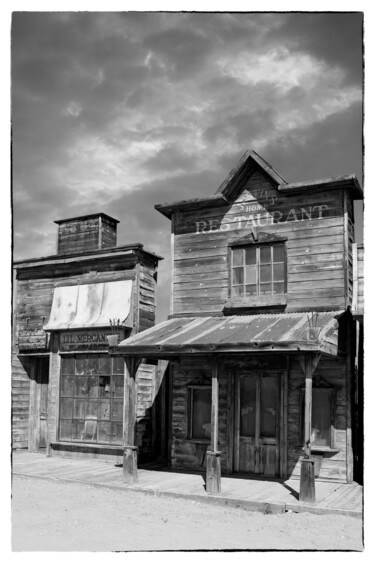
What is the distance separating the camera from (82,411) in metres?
16.9

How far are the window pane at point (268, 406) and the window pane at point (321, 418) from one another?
892mm

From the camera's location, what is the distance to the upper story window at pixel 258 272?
14352mm

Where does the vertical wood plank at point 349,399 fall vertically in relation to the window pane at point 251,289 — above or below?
below

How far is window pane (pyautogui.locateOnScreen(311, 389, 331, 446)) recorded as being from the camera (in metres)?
13.6

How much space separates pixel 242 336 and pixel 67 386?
6814 mm

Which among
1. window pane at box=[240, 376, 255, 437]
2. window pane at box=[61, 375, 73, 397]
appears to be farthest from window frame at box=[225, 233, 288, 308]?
window pane at box=[61, 375, 73, 397]

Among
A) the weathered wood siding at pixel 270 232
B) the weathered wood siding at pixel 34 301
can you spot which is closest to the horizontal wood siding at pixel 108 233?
the weathered wood siding at pixel 34 301

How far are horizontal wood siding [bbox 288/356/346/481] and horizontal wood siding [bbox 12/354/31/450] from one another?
28.4 ft

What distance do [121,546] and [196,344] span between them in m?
4.47

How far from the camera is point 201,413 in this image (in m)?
15.1

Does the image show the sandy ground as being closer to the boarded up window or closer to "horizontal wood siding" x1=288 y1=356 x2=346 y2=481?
"horizontal wood siding" x1=288 y1=356 x2=346 y2=481

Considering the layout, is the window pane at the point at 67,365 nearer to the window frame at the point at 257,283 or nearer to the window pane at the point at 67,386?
the window pane at the point at 67,386

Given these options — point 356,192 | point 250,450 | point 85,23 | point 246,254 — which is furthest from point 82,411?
point 85,23

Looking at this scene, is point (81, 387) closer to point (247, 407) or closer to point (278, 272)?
point (247, 407)
